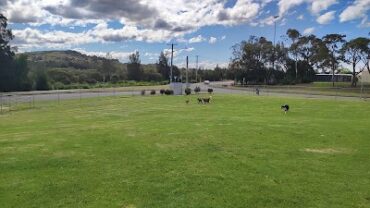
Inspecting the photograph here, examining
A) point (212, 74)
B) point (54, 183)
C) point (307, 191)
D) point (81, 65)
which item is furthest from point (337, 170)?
point (81, 65)

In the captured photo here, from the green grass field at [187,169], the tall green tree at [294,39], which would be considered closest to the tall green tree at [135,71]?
the tall green tree at [294,39]

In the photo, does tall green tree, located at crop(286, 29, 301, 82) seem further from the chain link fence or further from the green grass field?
the green grass field

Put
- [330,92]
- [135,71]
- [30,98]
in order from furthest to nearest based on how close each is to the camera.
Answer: [135,71] < [330,92] < [30,98]

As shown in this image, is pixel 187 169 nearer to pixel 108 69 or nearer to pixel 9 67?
pixel 9 67

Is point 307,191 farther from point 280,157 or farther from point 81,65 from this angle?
point 81,65

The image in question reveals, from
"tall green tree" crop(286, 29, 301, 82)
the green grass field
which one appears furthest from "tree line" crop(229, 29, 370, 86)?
the green grass field

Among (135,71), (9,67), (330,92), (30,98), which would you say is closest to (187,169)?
(30,98)

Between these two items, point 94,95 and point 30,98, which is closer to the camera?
point 30,98

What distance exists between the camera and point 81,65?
190m

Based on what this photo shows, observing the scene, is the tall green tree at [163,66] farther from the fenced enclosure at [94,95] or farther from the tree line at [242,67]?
the fenced enclosure at [94,95]

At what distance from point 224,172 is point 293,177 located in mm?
1749

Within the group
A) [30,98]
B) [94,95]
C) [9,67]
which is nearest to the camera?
[30,98]

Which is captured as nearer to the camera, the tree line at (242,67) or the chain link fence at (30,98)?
the chain link fence at (30,98)

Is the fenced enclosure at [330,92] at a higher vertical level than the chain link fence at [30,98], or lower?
higher
